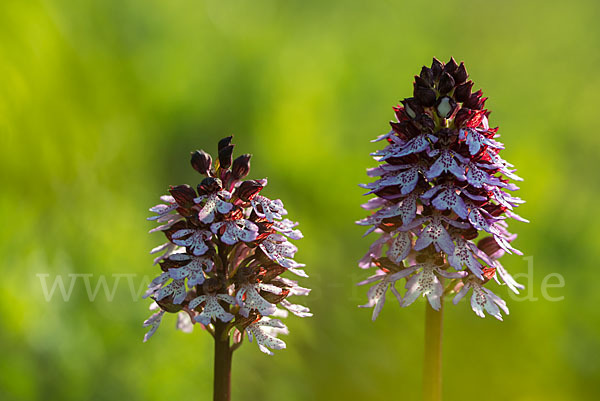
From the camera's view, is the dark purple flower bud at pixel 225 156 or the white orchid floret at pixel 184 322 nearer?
the dark purple flower bud at pixel 225 156

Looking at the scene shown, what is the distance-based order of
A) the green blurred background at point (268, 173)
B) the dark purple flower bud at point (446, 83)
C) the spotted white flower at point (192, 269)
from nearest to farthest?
the spotted white flower at point (192, 269) → the dark purple flower bud at point (446, 83) → the green blurred background at point (268, 173)

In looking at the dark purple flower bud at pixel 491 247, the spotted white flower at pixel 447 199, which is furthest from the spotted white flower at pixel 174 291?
→ the dark purple flower bud at pixel 491 247

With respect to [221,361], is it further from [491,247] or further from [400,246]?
[491,247]

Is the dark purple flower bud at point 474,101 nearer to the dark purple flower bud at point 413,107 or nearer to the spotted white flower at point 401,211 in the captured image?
the dark purple flower bud at point 413,107

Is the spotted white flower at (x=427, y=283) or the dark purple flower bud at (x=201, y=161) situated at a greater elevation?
the dark purple flower bud at (x=201, y=161)

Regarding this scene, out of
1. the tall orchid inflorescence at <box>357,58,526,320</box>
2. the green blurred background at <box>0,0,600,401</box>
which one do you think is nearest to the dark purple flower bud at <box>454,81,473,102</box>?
the tall orchid inflorescence at <box>357,58,526,320</box>
